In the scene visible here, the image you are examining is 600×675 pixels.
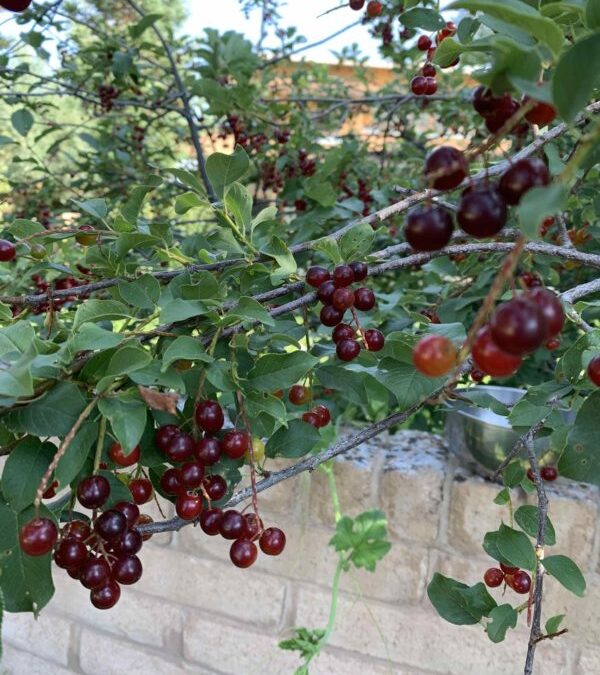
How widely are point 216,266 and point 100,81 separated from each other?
5.23 feet

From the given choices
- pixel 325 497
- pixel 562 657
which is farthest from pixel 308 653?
pixel 562 657

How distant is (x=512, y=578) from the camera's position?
0.87m

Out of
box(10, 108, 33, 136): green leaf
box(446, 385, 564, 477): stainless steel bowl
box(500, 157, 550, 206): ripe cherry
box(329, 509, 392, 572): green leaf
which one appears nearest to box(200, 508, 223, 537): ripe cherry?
box(500, 157, 550, 206): ripe cherry

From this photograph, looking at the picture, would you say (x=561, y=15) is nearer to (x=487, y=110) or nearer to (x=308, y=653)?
(x=487, y=110)

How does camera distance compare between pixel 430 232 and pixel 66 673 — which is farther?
pixel 66 673

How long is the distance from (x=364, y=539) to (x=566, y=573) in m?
0.62

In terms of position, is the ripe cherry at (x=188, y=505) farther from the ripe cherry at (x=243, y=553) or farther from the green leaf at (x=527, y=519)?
the green leaf at (x=527, y=519)

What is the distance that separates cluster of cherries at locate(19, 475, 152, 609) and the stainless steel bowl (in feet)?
2.11

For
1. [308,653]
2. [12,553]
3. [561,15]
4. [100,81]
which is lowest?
[308,653]

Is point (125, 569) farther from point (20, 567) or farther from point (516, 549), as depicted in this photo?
point (516, 549)

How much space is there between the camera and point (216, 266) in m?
0.80

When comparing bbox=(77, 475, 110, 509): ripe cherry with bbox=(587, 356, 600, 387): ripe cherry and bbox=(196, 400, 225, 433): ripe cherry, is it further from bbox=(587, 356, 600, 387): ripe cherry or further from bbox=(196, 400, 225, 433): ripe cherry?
bbox=(587, 356, 600, 387): ripe cherry

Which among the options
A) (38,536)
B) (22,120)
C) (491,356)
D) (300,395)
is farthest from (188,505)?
(22,120)

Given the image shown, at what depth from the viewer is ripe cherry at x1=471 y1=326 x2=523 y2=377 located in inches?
14.0
